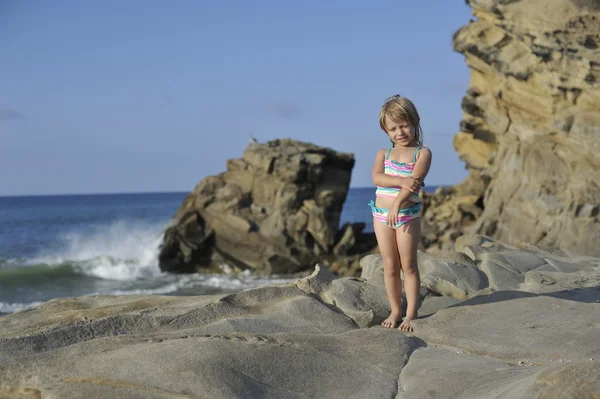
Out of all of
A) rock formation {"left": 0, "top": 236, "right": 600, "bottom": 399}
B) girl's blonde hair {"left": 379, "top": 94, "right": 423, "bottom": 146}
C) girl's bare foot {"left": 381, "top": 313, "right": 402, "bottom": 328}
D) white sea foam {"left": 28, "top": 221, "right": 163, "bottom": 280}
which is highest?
girl's blonde hair {"left": 379, "top": 94, "right": 423, "bottom": 146}

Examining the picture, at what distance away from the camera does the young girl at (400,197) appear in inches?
194

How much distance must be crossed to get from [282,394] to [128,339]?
111cm

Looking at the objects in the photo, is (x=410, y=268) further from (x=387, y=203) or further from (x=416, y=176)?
(x=416, y=176)

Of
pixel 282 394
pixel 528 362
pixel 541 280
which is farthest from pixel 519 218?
pixel 282 394

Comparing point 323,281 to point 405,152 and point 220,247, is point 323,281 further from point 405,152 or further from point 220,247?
point 220,247

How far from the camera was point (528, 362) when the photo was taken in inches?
160

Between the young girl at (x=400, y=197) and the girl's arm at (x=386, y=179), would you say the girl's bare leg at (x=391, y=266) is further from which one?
the girl's arm at (x=386, y=179)

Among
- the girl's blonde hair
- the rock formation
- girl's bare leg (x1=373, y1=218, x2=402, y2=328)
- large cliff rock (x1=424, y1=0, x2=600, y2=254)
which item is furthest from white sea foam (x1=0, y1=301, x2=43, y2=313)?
the girl's blonde hair

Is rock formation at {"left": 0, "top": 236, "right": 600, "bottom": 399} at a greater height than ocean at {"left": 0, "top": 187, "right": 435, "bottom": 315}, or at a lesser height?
greater

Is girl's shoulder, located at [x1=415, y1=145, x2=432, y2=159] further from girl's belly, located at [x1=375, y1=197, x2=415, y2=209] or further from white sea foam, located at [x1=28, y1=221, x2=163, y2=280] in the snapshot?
white sea foam, located at [x1=28, y1=221, x2=163, y2=280]

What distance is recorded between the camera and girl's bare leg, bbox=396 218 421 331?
5000 mm

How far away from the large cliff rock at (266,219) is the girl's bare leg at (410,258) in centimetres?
1780

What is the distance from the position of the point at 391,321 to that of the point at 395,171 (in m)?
1.11

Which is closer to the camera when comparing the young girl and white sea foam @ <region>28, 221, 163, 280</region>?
the young girl
